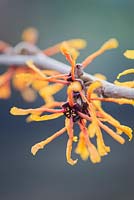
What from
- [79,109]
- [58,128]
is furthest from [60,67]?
[58,128]

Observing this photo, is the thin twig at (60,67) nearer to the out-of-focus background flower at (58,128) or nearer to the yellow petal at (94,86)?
the yellow petal at (94,86)

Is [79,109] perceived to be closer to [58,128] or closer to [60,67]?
[60,67]

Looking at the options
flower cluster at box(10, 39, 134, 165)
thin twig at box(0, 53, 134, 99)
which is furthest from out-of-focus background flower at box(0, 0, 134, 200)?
flower cluster at box(10, 39, 134, 165)

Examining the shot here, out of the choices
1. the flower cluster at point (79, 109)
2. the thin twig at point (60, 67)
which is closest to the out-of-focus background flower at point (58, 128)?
the thin twig at point (60, 67)

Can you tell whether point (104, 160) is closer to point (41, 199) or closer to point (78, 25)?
point (41, 199)

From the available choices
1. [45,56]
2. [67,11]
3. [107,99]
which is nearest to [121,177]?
[67,11]
